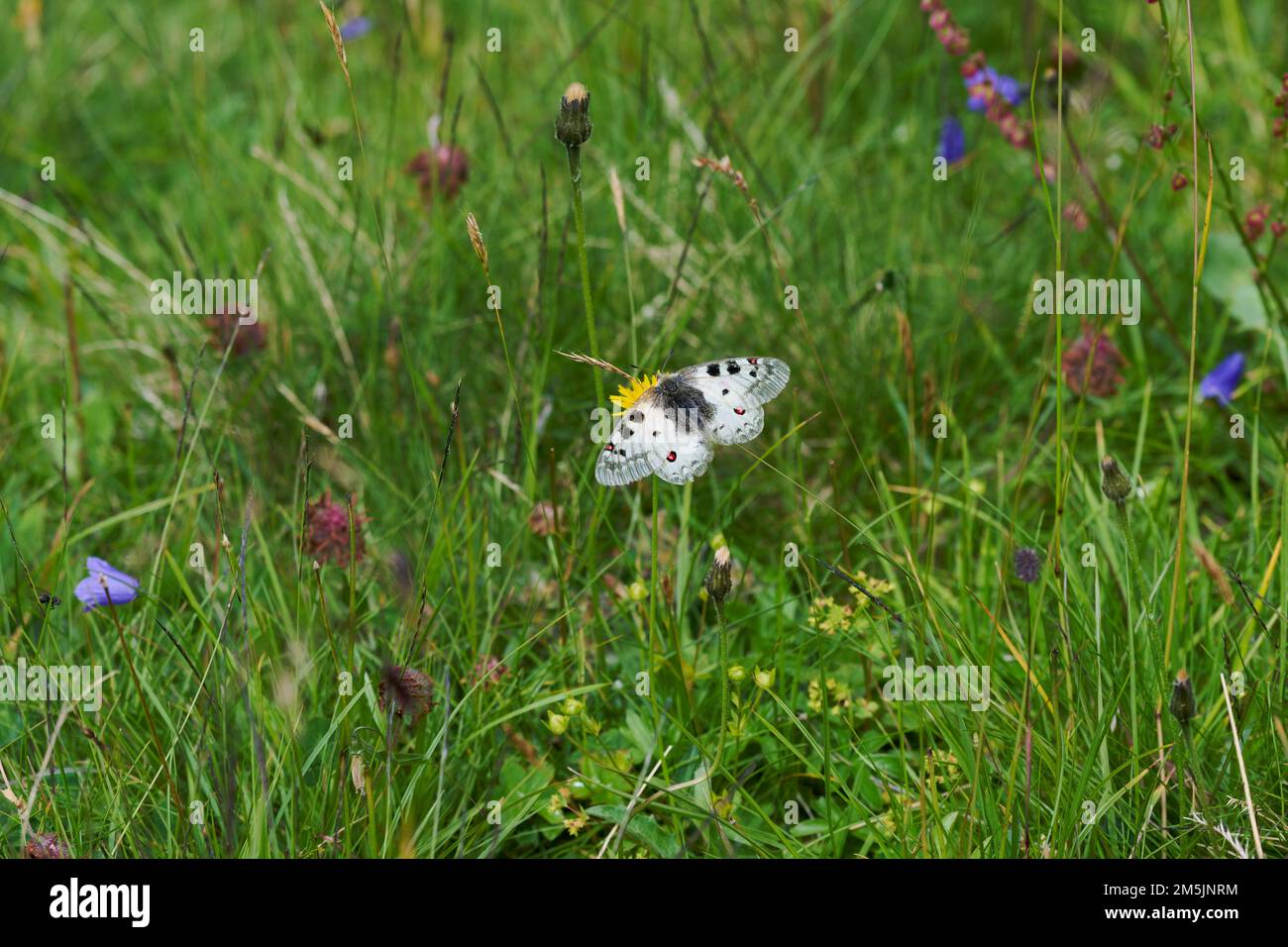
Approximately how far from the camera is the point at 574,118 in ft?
5.99

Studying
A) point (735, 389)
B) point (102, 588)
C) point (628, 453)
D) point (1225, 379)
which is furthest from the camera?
Result: point (1225, 379)

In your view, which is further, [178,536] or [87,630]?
[178,536]

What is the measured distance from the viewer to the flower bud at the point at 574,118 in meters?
1.82

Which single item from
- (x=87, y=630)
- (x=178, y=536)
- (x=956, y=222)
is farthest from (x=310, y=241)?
(x=956, y=222)

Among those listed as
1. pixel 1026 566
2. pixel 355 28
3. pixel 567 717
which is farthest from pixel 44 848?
pixel 355 28

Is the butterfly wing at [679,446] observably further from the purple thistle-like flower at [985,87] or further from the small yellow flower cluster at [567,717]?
the purple thistle-like flower at [985,87]

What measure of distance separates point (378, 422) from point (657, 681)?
0.86 meters

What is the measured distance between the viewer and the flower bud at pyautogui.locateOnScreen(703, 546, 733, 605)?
1779mm

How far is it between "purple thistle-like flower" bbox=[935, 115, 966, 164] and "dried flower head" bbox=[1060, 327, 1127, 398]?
69cm

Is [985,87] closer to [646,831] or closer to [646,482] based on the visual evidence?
[646,482]

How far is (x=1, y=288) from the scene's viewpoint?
11.8 feet

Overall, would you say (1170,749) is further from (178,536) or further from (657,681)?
(178,536)

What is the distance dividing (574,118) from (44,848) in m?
1.27

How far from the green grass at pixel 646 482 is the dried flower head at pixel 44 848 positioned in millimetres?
30
